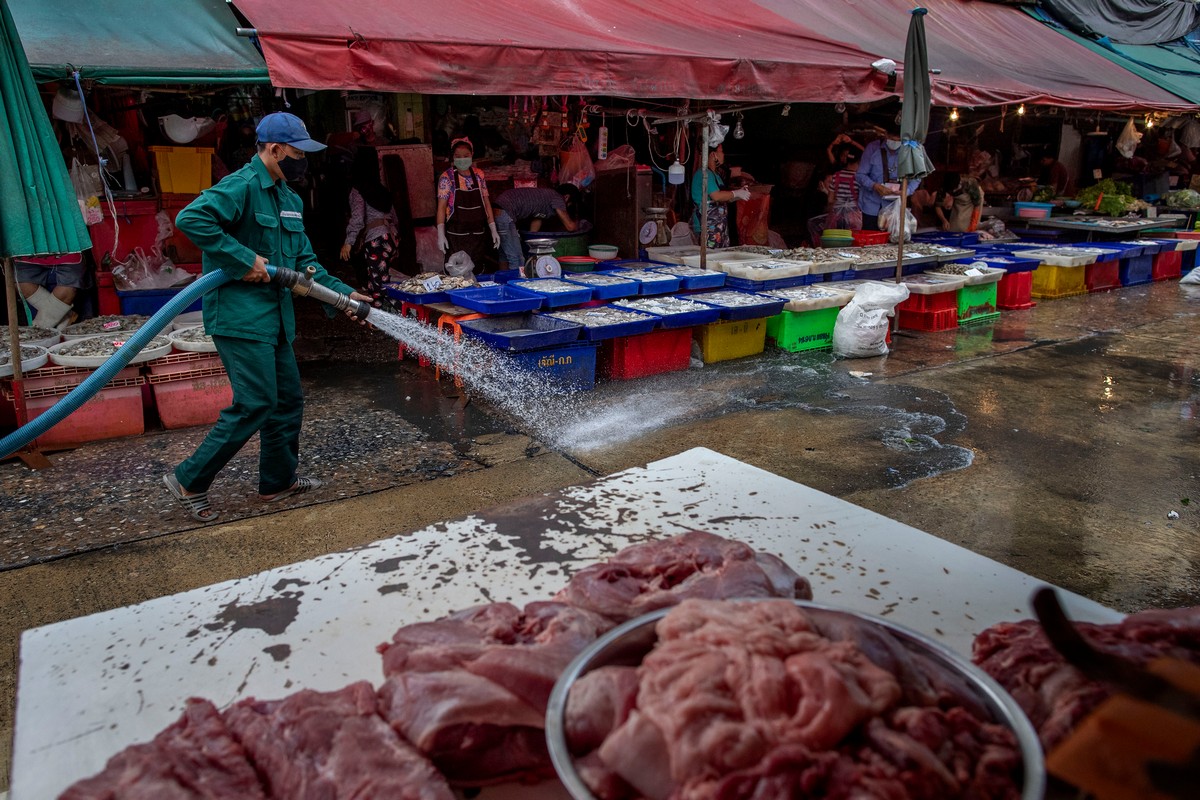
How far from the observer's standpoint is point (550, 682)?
5.12ft

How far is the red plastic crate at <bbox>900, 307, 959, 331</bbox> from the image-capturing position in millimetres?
9789

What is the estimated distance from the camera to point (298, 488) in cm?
520

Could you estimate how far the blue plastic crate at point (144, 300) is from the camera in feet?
23.4

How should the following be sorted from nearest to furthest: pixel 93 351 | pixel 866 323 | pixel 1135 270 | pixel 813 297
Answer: pixel 93 351
pixel 866 323
pixel 813 297
pixel 1135 270

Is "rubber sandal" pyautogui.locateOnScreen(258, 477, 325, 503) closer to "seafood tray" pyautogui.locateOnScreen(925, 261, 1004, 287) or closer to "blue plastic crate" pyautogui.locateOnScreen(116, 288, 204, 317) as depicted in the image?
"blue plastic crate" pyautogui.locateOnScreen(116, 288, 204, 317)

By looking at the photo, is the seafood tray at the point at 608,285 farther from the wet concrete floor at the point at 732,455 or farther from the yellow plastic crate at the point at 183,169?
the yellow plastic crate at the point at 183,169

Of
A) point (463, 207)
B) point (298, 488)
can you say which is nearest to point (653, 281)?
point (463, 207)

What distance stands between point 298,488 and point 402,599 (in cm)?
324

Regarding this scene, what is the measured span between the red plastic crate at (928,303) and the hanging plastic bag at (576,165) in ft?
13.8

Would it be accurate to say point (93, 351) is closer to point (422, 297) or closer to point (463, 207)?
point (422, 297)

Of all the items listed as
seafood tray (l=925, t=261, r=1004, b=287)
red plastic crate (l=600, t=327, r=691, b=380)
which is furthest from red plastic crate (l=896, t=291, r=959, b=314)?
red plastic crate (l=600, t=327, r=691, b=380)

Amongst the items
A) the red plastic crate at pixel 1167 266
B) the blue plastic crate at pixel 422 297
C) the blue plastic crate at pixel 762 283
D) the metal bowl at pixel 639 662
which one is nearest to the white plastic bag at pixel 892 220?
the blue plastic crate at pixel 762 283

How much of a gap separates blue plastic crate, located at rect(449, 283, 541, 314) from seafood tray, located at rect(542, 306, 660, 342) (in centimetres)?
24

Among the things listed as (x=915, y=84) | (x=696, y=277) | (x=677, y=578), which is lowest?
(x=677, y=578)
